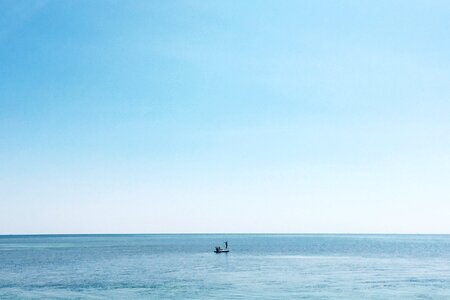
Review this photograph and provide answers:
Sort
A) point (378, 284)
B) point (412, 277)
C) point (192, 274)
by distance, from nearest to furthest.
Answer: point (378, 284)
point (412, 277)
point (192, 274)

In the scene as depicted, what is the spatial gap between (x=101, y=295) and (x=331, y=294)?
68.3ft

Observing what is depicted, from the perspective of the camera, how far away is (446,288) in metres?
47.2

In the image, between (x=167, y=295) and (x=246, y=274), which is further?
(x=246, y=274)

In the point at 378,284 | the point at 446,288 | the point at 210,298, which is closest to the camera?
the point at 210,298

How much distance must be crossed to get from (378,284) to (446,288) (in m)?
6.65

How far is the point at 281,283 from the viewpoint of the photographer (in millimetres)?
51531

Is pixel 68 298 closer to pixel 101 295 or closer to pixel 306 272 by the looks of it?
pixel 101 295

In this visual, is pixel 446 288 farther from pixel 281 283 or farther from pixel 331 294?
pixel 281 283

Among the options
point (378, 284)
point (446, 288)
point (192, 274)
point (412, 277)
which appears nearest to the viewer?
point (446, 288)

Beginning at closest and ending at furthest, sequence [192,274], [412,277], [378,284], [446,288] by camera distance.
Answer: [446,288] < [378,284] < [412,277] < [192,274]

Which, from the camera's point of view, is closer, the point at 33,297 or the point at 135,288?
the point at 33,297

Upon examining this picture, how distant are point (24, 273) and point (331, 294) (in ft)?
142

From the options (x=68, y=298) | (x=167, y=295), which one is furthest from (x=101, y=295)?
(x=167, y=295)

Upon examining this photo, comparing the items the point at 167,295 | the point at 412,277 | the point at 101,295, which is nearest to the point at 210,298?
the point at 167,295
